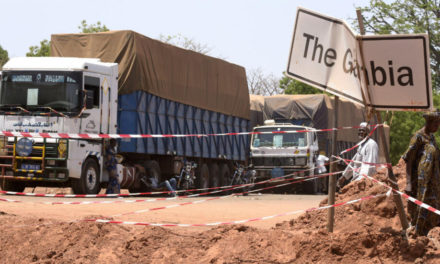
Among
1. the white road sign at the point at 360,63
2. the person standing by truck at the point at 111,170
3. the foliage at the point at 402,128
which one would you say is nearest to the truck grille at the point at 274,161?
the person standing by truck at the point at 111,170

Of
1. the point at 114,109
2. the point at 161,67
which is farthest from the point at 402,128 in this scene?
the point at 114,109

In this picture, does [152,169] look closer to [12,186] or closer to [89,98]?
[12,186]

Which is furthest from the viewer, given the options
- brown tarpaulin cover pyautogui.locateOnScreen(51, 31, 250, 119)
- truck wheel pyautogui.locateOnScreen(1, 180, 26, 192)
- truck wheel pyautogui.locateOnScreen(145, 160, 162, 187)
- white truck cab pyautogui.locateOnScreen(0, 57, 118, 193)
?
truck wheel pyautogui.locateOnScreen(145, 160, 162, 187)

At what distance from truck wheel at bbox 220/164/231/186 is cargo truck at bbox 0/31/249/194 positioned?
2.3 inches

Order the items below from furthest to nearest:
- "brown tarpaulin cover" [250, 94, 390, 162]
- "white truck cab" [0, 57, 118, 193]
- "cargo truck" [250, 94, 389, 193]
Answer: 1. "brown tarpaulin cover" [250, 94, 390, 162]
2. "cargo truck" [250, 94, 389, 193]
3. "white truck cab" [0, 57, 118, 193]

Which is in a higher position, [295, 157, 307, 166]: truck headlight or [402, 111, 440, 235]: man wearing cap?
[295, 157, 307, 166]: truck headlight

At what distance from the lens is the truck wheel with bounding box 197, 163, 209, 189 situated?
26.5 metres

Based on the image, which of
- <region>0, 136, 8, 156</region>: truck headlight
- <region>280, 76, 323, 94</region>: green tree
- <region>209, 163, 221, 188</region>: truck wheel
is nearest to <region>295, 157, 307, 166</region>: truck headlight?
<region>209, 163, 221, 188</region>: truck wheel

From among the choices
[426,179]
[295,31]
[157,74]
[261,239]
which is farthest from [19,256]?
[157,74]

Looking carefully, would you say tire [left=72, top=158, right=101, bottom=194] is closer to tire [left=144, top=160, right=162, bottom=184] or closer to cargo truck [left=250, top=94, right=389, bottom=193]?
tire [left=144, top=160, right=162, bottom=184]

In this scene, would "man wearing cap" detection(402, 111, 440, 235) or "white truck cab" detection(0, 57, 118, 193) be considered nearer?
"man wearing cap" detection(402, 111, 440, 235)

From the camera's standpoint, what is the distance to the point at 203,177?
26.7 m

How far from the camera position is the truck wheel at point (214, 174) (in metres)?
27.5

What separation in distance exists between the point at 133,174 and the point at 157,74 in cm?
300
